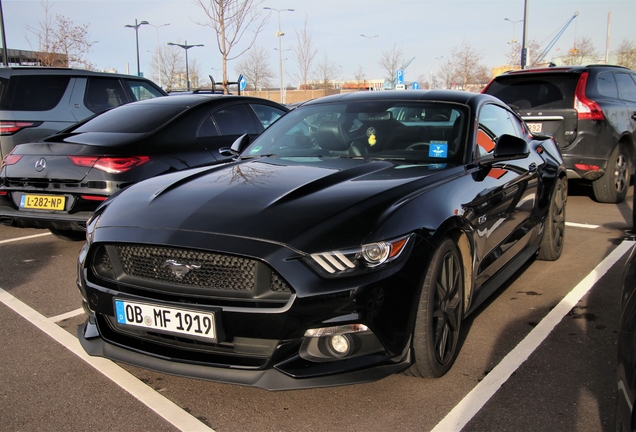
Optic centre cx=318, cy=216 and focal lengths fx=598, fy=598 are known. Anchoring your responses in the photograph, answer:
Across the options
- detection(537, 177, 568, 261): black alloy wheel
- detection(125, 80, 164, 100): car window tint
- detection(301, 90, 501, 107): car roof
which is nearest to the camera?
detection(301, 90, 501, 107): car roof

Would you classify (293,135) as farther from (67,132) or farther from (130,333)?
(67,132)

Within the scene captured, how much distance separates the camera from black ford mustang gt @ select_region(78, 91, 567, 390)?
2.46m

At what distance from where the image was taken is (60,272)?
511 centimetres

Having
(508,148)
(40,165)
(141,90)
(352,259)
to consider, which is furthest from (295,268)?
Result: (141,90)

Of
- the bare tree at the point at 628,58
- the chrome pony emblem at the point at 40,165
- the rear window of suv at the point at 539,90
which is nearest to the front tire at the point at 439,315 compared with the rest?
the chrome pony emblem at the point at 40,165

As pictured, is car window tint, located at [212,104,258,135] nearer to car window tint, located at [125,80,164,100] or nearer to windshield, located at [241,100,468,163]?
windshield, located at [241,100,468,163]

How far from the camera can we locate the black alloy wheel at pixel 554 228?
506 cm

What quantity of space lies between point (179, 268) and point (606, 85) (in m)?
7.43

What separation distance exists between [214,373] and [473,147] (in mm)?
2187

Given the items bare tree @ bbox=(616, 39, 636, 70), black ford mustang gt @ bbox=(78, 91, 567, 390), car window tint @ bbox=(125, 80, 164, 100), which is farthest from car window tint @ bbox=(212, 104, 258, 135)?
bare tree @ bbox=(616, 39, 636, 70)

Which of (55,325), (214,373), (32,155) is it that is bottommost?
(55,325)

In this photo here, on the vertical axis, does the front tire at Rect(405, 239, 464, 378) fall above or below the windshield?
below

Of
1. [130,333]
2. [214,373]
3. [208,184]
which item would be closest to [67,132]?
[208,184]

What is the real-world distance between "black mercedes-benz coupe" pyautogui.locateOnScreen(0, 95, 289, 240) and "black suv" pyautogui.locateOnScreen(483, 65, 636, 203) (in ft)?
14.1
